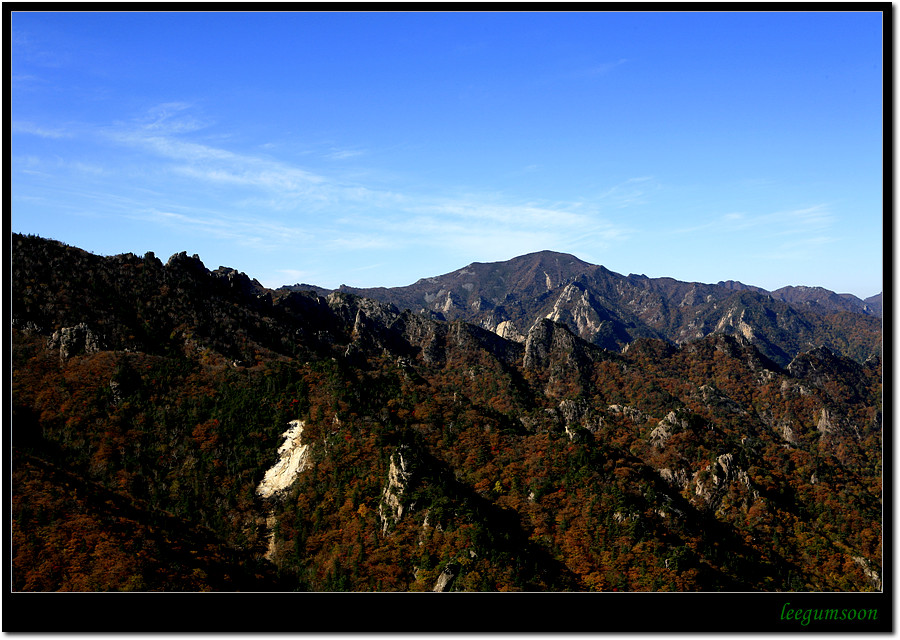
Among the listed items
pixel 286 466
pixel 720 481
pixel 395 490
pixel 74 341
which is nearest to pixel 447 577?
pixel 395 490

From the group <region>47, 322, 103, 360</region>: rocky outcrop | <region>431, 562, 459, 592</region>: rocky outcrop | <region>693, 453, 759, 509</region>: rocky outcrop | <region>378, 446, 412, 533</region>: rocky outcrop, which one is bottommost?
<region>693, 453, 759, 509</region>: rocky outcrop

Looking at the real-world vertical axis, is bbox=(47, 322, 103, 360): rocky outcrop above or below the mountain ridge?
above

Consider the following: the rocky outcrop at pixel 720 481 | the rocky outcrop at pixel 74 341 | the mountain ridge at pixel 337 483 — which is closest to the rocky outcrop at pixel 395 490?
the mountain ridge at pixel 337 483

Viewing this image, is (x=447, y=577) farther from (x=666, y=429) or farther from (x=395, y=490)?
(x=666, y=429)

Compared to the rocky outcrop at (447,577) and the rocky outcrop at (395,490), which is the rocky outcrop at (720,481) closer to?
the rocky outcrop at (395,490)

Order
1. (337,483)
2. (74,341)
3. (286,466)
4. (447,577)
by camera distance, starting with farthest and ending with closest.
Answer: (74,341), (286,466), (337,483), (447,577)

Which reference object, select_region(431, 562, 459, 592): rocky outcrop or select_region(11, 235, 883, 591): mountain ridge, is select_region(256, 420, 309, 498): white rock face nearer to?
select_region(11, 235, 883, 591): mountain ridge

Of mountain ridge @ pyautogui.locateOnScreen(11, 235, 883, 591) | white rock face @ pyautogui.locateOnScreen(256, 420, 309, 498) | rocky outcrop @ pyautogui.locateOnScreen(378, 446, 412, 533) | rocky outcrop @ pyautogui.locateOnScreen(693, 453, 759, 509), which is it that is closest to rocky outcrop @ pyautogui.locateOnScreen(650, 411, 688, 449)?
mountain ridge @ pyautogui.locateOnScreen(11, 235, 883, 591)

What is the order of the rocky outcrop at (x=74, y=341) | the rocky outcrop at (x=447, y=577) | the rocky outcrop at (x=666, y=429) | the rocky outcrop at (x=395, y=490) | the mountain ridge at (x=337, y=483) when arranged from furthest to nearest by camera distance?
the rocky outcrop at (x=666, y=429) < the rocky outcrop at (x=74, y=341) < the rocky outcrop at (x=395, y=490) < the mountain ridge at (x=337, y=483) < the rocky outcrop at (x=447, y=577)

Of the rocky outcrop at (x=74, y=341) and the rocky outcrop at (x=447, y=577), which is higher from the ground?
the rocky outcrop at (x=74, y=341)
